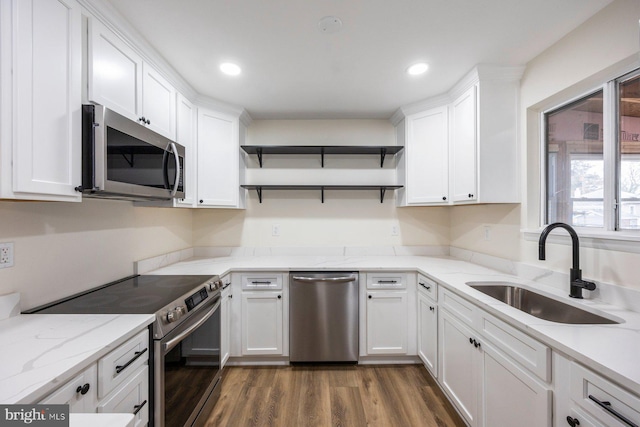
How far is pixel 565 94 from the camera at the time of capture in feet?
5.44

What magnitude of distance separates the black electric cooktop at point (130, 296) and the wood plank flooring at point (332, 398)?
36.6 inches

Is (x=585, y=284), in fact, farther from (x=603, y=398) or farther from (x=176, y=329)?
(x=176, y=329)

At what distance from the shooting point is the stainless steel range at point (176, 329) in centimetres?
123

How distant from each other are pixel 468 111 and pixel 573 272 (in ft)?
4.40

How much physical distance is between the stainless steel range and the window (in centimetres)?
239

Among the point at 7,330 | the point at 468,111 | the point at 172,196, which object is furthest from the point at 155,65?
the point at 468,111

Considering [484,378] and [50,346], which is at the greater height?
[50,346]

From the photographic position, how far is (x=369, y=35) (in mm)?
1571

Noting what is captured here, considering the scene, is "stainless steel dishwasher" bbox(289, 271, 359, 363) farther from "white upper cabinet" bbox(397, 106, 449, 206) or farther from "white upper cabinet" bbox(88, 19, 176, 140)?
"white upper cabinet" bbox(88, 19, 176, 140)

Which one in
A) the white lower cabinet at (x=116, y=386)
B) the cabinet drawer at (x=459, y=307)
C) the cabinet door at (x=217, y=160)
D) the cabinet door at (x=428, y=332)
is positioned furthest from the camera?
the cabinet door at (x=217, y=160)

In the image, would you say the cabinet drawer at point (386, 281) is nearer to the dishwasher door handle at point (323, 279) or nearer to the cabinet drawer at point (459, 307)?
the dishwasher door handle at point (323, 279)

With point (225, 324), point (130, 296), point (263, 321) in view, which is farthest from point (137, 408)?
point (263, 321)

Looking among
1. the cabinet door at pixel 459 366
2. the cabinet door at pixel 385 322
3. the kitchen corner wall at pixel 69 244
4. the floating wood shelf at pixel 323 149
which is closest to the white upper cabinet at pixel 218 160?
the floating wood shelf at pixel 323 149

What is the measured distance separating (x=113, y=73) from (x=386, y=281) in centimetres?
235
